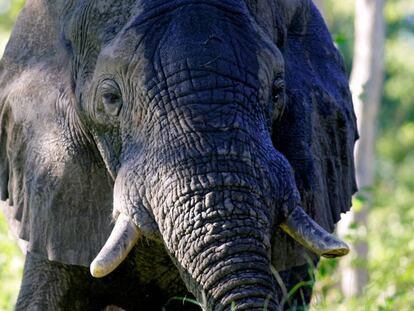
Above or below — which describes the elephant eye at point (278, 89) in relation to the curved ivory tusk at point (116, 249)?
above

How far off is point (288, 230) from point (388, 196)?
465 inches

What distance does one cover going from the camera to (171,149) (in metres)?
5.20

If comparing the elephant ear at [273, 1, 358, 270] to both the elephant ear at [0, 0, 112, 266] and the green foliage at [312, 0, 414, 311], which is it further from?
the green foliage at [312, 0, 414, 311]

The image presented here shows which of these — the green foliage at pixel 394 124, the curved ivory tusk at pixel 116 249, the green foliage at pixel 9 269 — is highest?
the curved ivory tusk at pixel 116 249

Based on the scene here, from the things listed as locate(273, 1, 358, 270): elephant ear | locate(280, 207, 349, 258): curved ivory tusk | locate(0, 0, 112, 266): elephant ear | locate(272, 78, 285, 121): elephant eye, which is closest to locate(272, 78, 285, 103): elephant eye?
locate(272, 78, 285, 121): elephant eye

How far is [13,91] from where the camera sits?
242 inches

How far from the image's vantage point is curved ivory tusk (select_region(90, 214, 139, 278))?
5.08 meters

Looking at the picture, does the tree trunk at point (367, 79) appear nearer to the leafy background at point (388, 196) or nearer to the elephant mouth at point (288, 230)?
the leafy background at point (388, 196)

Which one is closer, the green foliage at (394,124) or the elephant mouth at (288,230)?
the elephant mouth at (288,230)

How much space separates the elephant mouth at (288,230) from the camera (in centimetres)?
508

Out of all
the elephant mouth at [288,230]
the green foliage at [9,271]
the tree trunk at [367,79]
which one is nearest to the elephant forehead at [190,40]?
the elephant mouth at [288,230]

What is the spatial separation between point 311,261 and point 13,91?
4.88 feet

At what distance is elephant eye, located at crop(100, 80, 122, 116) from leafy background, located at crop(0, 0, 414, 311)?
1254 millimetres

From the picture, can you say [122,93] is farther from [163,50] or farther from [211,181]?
[211,181]
